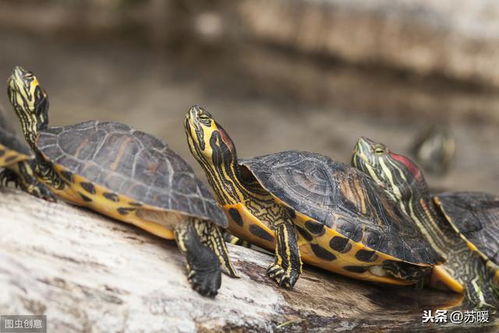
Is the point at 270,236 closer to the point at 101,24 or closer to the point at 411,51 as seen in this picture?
the point at 411,51

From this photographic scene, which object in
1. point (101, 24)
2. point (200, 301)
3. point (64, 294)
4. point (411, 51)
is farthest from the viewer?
point (101, 24)

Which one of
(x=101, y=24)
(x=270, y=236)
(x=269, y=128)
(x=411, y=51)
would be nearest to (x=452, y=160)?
(x=269, y=128)

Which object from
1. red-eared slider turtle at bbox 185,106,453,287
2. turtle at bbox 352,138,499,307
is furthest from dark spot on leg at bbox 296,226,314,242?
turtle at bbox 352,138,499,307

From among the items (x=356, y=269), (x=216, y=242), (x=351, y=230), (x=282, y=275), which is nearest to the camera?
(x=216, y=242)

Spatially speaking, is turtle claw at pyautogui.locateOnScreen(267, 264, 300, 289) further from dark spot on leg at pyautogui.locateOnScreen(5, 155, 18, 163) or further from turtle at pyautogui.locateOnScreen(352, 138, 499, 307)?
dark spot on leg at pyautogui.locateOnScreen(5, 155, 18, 163)

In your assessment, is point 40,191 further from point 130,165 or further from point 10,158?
point 130,165

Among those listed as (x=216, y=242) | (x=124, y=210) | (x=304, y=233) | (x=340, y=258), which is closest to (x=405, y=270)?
(x=340, y=258)
